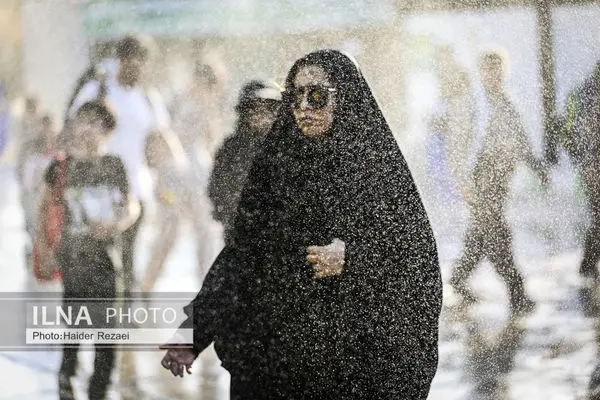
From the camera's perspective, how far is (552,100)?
224 cm

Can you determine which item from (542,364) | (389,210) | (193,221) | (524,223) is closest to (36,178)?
(193,221)

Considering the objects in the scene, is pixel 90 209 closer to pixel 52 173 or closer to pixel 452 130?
pixel 52 173

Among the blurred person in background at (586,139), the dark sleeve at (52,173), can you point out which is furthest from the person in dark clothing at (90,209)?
the blurred person in background at (586,139)

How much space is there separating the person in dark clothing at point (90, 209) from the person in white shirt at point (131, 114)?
0.03m

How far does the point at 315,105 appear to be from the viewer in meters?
2.12

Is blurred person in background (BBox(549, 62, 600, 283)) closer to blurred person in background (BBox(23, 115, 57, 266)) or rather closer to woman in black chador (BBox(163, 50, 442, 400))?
woman in black chador (BBox(163, 50, 442, 400))

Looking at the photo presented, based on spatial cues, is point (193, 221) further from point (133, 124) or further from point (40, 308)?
point (40, 308)

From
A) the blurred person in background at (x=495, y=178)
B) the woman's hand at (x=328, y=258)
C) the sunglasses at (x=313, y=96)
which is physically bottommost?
the woman's hand at (x=328, y=258)

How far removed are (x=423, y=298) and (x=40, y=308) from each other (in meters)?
1.19

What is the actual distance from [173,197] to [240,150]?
0.26 meters

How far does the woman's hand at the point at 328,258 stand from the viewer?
6.99 ft

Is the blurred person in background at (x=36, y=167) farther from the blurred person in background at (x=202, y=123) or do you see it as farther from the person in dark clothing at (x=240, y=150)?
the person in dark clothing at (x=240, y=150)

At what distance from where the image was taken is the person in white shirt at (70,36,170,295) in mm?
2246

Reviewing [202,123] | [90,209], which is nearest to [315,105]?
[202,123]
